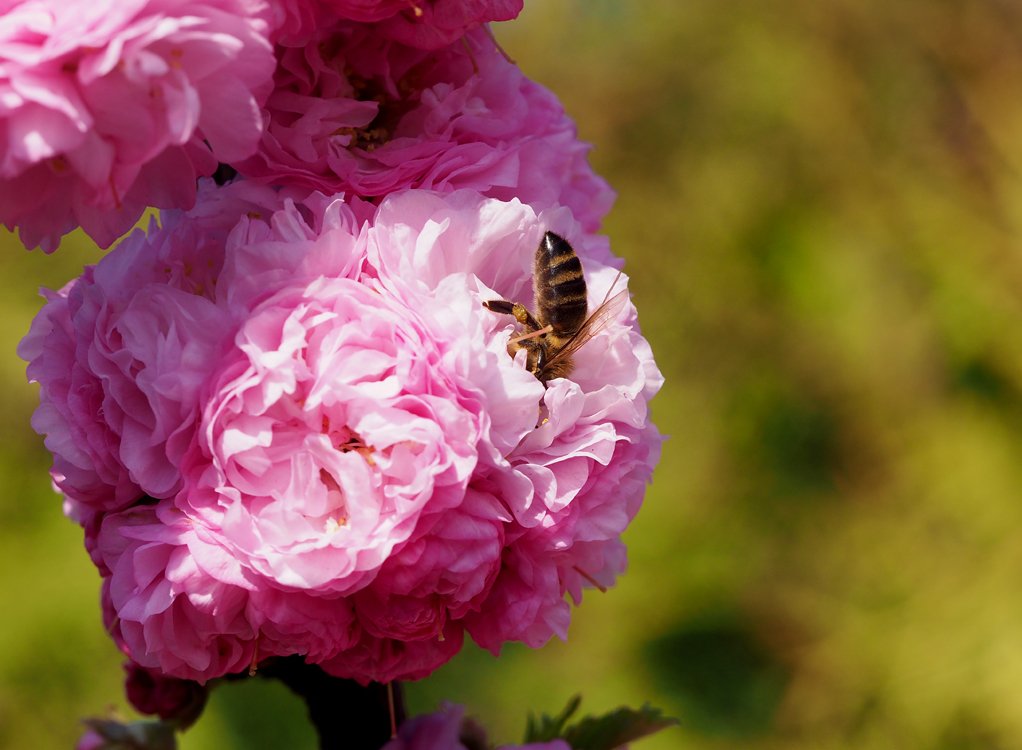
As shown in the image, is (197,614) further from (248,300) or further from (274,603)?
(248,300)

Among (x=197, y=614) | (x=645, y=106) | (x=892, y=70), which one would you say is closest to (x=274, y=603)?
(x=197, y=614)

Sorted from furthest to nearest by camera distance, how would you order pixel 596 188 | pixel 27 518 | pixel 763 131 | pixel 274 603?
pixel 763 131 → pixel 27 518 → pixel 596 188 → pixel 274 603

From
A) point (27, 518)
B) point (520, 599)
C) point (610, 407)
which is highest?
point (610, 407)

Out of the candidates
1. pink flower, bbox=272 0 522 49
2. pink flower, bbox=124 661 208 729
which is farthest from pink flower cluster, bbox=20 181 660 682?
pink flower, bbox=124 661 208 729

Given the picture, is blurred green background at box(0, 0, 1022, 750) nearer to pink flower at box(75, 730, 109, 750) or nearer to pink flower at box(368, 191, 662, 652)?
pink flower at box(75, 730, 109, 750)

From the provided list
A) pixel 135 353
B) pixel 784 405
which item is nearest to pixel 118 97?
pixel 135 353

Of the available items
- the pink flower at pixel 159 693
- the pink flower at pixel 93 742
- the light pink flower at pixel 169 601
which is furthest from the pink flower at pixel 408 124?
the pink flower at pixel 93 742

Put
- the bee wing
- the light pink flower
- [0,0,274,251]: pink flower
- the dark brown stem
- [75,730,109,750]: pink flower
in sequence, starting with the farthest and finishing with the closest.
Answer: [75,730,109,750]: pink flower
the dark brown stem
the bee wing
the light pink flower
[0,0,274,251]: pink flower
